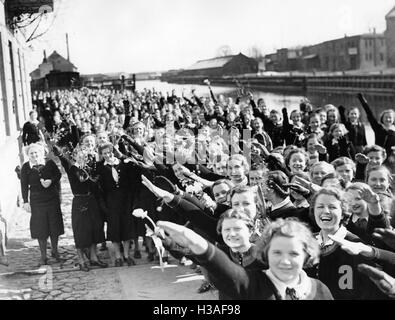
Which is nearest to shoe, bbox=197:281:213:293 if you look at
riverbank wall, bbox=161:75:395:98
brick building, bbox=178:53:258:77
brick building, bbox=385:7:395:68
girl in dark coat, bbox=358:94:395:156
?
girl in dark coat, bbox=358:94:395:156

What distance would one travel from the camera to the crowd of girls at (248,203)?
216 centimetres

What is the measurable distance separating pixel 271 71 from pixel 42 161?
4990cm

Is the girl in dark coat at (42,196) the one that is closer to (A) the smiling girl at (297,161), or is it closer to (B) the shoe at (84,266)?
(B) the shoe at (84,266)

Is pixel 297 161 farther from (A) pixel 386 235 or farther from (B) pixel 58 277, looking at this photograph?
(B) pixel 58 277

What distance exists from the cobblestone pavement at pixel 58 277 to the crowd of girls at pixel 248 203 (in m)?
0.19

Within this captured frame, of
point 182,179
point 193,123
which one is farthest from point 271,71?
A: point 182,179

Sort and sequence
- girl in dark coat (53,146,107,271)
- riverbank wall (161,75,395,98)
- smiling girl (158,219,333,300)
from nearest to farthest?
smiling girl (158,219,333,300) < girl in dark coat (53,146,107,271) < riverbank wall (161,75,395,98)

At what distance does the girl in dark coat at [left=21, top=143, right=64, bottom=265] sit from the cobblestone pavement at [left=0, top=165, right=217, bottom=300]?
267 mm

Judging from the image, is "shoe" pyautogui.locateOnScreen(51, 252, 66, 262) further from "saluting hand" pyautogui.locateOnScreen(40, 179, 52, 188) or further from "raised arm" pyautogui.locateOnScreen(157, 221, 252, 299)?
"raised arm" pyautogui.locateOnScreen(157, 221, 252, 299)

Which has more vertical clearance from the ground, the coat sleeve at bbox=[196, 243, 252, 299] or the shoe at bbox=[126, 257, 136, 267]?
the coat sleeve at bbox=[196, 243, 252, 299]

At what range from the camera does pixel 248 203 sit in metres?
3.11

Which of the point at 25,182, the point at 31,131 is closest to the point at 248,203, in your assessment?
the point at 25,182

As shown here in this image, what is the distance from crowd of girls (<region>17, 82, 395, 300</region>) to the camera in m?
2.16
